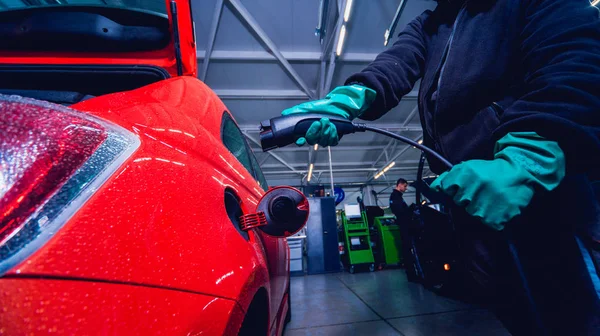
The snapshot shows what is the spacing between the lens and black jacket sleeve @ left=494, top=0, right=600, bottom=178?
1.74 feet

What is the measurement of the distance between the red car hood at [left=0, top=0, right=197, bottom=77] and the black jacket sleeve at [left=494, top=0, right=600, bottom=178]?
4.72 ft

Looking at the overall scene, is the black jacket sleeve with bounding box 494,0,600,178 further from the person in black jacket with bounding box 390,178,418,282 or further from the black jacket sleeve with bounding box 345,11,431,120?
the person in black jacket with bounding box 390,178,418,282

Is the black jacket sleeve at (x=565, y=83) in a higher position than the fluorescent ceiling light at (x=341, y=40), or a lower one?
lower

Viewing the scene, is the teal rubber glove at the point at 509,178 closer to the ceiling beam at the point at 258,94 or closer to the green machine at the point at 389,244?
the green machine at the point at 389,244

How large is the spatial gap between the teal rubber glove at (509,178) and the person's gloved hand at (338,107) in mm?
543

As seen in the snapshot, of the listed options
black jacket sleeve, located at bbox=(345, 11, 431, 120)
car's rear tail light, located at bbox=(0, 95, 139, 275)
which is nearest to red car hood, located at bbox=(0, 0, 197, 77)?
black jacket sleeve, located at bbox=(345, 11, 431, 120)

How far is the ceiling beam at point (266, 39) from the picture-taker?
4375mm

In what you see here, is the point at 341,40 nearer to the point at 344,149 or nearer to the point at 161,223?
the point at 161,223

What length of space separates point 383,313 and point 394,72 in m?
2.48

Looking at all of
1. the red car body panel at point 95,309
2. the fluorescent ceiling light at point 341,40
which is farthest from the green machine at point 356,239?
the red car body panel at point 95,309

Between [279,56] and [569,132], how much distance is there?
5570 millimetres

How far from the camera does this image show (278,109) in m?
7.44

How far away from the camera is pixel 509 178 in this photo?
23.0 inches

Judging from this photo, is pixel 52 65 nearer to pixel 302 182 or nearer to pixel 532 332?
pixel 532 332
